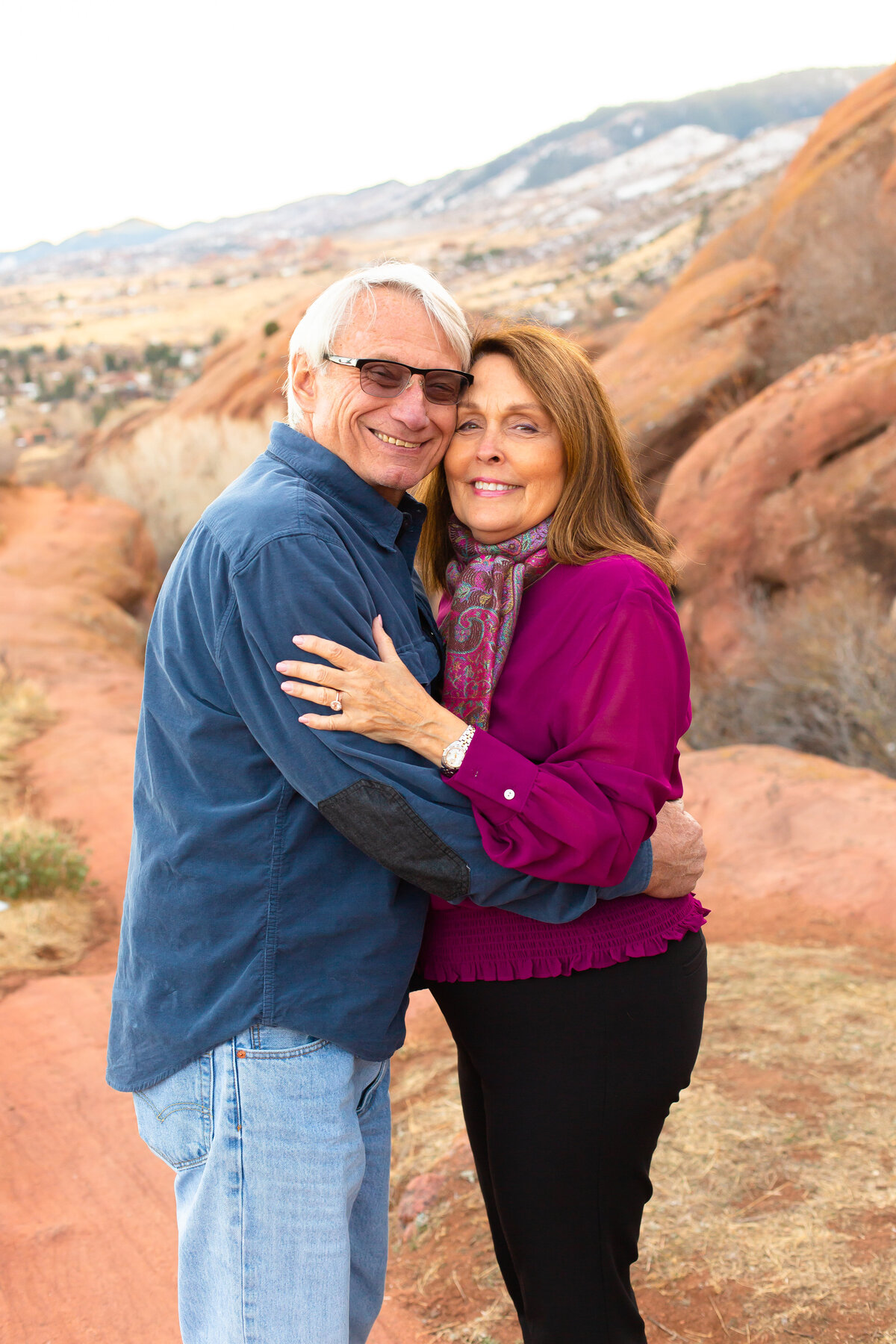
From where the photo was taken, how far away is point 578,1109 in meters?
1.88

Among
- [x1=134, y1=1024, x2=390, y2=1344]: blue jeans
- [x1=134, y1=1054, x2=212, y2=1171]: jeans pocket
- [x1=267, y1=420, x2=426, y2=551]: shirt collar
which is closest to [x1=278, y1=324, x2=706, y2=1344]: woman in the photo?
[x1=267, y1=420, x2=426, y2=551]: shirt collar

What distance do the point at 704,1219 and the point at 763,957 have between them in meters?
2.20

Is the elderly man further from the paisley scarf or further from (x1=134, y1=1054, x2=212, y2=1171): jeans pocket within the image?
the paisley scarf

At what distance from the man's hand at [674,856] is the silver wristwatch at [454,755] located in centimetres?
42

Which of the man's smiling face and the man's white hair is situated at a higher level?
the man's white hair

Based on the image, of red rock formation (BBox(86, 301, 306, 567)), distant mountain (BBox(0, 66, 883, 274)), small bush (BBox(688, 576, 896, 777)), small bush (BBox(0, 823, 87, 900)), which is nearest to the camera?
small bush (BBox(0, 823, 87, 900))

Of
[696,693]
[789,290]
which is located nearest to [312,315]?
[696,693]

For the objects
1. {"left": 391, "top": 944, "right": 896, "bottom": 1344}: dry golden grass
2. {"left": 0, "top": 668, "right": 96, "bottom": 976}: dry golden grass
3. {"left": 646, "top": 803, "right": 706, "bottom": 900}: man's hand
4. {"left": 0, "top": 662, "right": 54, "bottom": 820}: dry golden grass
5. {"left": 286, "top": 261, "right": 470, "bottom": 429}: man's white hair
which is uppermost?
{"left": 286, "top": 261, "right": 470, "bottom": 429}: man's white hair

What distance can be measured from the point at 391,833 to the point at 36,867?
17.4 feet

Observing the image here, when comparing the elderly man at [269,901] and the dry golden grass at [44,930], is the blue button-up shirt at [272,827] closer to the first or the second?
the elderly man at [269,901]

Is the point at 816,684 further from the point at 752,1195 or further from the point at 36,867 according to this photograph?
the point at 36,867

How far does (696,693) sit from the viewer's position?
→ 9.48m

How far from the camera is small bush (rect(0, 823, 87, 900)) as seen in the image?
6.10m

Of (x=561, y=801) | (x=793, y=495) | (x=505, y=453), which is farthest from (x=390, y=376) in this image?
(x=793, y=495)
